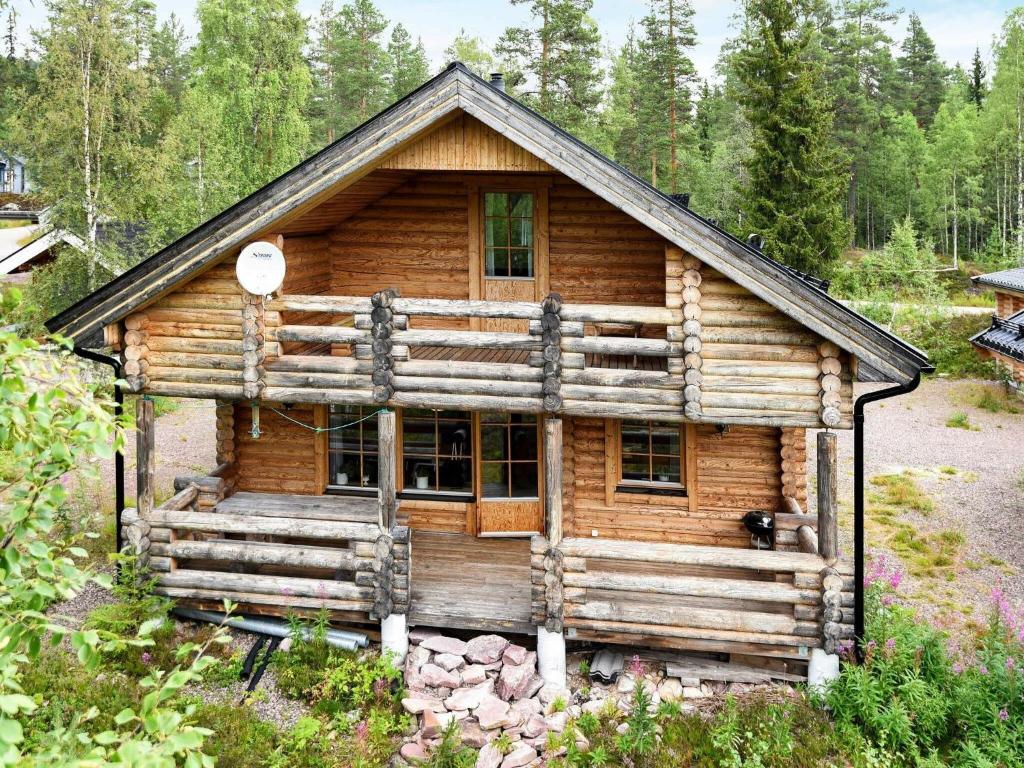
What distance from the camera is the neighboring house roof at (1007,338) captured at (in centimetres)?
1429

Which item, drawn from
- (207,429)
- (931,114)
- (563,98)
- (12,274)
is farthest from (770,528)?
(931,114)

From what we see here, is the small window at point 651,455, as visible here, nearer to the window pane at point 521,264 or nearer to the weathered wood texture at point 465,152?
the window pane at point 521,264

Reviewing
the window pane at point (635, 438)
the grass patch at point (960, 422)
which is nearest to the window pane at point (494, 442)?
the window pane at point (635, 438)

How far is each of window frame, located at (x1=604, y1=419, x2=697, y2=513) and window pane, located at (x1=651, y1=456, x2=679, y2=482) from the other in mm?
65

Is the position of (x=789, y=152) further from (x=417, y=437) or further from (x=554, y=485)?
(x=554, y=485)

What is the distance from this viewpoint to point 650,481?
11.1 m

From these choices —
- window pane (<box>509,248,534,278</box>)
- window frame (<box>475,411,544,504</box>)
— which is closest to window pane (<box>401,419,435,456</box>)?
window frame (<box>475,411,544,504</box>)

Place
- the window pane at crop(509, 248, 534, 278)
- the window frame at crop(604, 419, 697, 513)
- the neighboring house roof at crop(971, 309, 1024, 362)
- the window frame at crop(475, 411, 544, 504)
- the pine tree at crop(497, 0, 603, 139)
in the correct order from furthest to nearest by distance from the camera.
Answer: the pine tree at crop(497, 0, 603, 139), the neighboring house roof at crop(971, 309, 1024, 362), the window frame at crop(475, 411, 544, 504), the window frame at crop(604, 419, 697, 513), the window pane at crop(509, 248, 534, 278)

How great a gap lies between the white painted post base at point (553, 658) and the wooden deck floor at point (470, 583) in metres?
0.23

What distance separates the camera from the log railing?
845cm

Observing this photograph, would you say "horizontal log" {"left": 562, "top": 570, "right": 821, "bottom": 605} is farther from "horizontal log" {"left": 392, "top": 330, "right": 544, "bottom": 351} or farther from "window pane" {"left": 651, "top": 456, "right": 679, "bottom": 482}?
"horizontal log" {"left": 392, "top": 330, "right": 544, "bottom": 351}

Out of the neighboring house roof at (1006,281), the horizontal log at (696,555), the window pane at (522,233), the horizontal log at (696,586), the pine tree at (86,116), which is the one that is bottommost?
the horizontal log at (696,586)

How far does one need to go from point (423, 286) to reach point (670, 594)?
4963 mm

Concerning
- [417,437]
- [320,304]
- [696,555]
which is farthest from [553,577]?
[320,304]
